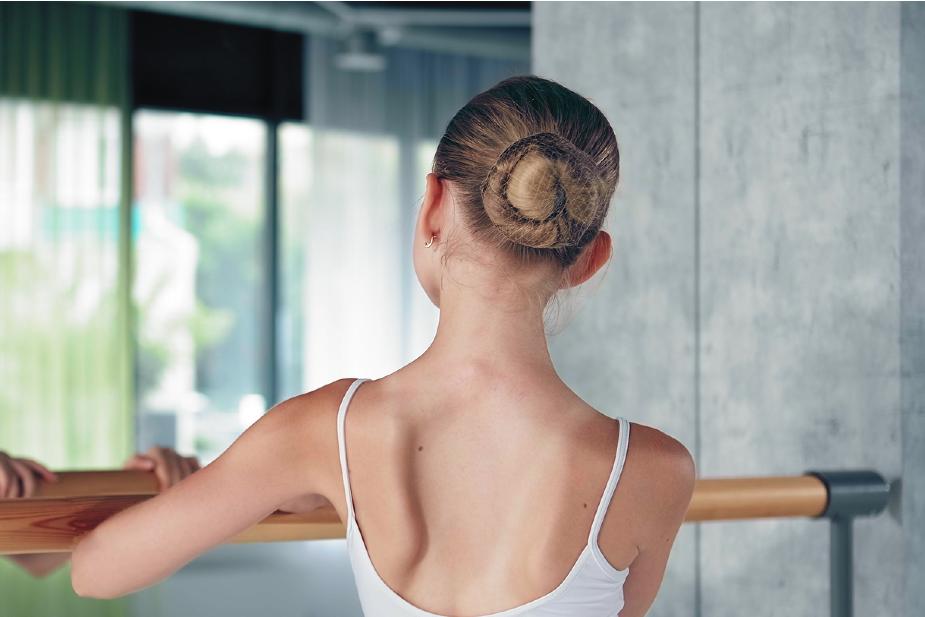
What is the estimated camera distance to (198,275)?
5629 millimetres

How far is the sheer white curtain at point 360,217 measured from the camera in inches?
223

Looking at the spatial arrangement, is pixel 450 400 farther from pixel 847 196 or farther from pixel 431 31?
pixel 431 31

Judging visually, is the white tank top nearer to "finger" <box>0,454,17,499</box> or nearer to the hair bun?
the hair bun

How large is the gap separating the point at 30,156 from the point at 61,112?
250mm

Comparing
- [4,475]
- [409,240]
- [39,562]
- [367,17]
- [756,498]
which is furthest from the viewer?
[409,240]

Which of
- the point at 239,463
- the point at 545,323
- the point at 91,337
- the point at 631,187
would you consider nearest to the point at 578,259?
the point at 545,323

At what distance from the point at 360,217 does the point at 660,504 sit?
4926 millimetres

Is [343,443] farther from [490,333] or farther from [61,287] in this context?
[61,287]

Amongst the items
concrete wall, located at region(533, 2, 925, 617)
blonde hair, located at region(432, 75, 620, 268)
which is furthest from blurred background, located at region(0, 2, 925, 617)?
blonde hair, located at region(432, 75, 620, 268)

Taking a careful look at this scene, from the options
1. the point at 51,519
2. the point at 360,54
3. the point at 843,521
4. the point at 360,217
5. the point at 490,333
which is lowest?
the point at 843,521

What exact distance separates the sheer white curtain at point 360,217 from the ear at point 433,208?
479cm

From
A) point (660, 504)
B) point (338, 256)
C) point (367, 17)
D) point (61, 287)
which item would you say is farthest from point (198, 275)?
point (660, 504)

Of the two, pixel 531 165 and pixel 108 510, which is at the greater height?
pixel 531 165

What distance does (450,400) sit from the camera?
36.3 inches
